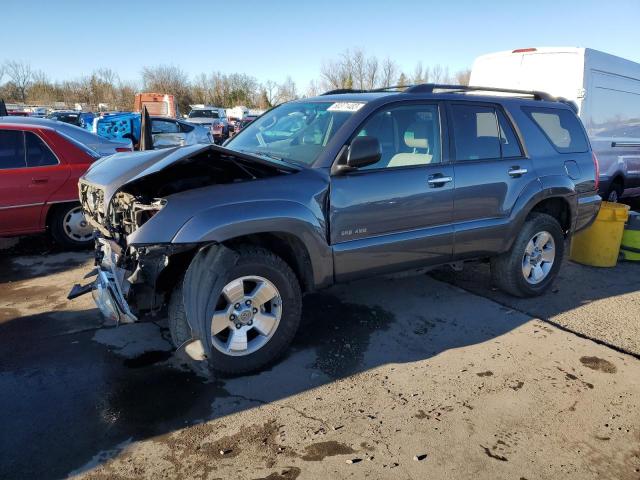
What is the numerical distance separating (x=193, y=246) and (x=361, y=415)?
4.88 ft

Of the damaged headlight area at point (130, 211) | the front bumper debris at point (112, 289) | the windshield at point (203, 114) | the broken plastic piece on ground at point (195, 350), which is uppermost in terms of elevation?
the windshield at point (203, 114)

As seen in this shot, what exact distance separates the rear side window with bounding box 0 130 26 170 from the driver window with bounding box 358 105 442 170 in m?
4.49

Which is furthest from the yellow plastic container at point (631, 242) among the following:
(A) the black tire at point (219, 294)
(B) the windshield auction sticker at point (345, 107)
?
(A) the black tire at point (219, 294)

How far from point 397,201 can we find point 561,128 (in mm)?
2523

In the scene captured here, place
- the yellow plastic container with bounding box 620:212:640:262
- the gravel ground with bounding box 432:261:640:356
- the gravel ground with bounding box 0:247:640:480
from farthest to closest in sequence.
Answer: the yellow plastic container with bounding box 620:212:640:262 → the gravel ground with bounding box 432:261:640:356 → the gravel ground with bounding box 0:247:640:480

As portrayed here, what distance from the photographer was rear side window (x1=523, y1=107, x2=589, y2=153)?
4934mm

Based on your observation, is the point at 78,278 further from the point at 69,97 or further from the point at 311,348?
the point at 69,97

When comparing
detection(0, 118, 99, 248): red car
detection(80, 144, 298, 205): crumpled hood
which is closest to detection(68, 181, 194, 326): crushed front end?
detection(80, 144, 298, 205): crumpled hood

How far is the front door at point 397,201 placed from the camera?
3630mm

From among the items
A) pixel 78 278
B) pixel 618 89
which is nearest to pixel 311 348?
pixel 78 278

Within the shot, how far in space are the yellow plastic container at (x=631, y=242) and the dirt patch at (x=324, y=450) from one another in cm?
548

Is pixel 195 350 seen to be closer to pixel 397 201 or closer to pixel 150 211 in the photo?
pixel 150 211

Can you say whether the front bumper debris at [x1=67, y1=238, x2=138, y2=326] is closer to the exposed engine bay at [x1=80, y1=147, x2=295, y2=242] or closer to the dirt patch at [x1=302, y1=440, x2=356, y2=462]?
the exposed engine bay at [x1=80, y1=147, x2=295, y2=242]

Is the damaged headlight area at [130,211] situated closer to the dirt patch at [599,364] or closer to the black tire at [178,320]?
the black tire at [178,320]
